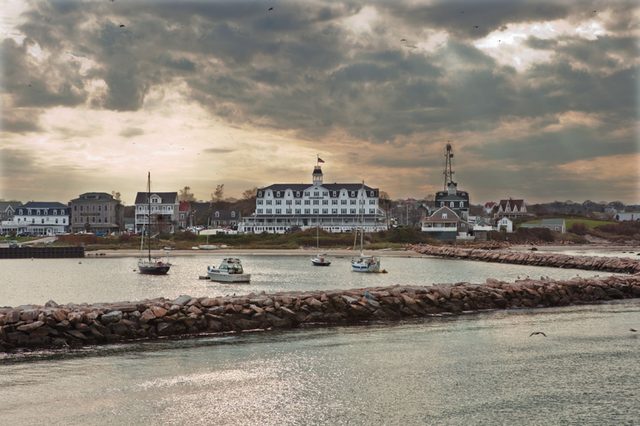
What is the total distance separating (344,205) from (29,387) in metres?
120

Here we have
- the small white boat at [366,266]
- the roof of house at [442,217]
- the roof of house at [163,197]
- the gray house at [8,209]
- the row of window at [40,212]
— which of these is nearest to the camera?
the small white boat at [366,266]

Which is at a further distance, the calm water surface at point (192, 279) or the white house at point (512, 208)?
the white house at point (512, 208)

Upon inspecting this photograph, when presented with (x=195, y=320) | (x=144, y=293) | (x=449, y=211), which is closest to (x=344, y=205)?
(x=449, y=211)

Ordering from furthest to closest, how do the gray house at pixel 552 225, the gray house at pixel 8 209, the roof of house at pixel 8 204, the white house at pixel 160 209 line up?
the roof of house at pixel 8 204, the gray house at pixel 8 209, the gray house at pixel 552 225, the white house at pixel 160 209

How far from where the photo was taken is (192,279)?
61.3 metres

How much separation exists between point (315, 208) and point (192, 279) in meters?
76.7

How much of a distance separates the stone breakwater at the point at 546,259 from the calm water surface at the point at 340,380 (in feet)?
146

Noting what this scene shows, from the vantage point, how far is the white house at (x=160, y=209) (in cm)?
15050

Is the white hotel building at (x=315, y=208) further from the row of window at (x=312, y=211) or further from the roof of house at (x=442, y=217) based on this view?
the roof of house at (x=442, y=217)

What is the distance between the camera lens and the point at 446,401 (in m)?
16.0

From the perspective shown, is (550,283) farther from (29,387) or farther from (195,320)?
(29,387)

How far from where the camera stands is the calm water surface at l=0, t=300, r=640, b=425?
15.0 metres

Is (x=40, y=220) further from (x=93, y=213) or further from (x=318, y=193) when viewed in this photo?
(x=318, y=193)

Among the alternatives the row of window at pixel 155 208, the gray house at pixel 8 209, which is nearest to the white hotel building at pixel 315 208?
the row of window at pixel 155 208
